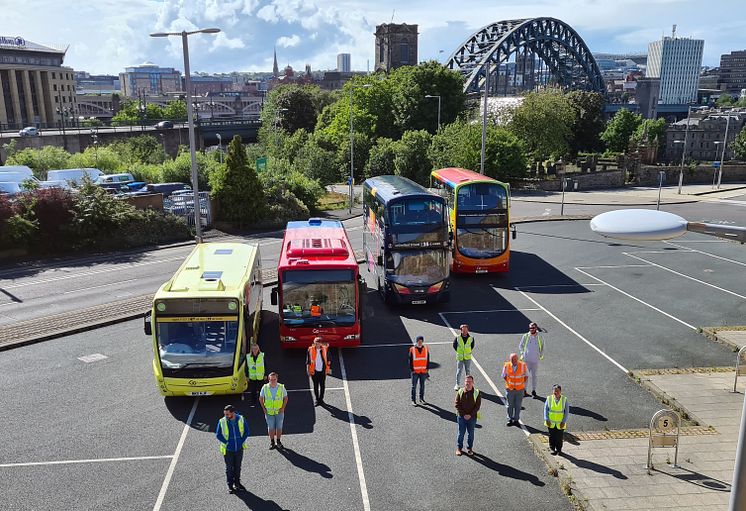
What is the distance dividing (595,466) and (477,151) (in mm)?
42155

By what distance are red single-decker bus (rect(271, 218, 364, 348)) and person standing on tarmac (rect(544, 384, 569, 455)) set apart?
272 inches

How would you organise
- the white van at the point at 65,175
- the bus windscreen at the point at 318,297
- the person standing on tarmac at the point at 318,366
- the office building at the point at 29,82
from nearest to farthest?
the person standing on tarmac at the point at 318,366
the bus windscreen at the point at 318,297
the white van at the point at 65,175
the office building at the point at 29,82

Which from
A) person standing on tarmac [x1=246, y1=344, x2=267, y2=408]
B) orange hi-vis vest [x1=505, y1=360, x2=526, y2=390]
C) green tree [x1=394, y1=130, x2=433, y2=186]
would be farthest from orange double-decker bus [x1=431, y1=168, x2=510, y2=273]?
green tree [x1=394, y1=130, x2=433, y2=186]

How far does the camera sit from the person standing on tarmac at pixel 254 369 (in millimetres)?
14297

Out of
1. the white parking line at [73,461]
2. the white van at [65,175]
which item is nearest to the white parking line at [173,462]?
the white parking line at [73,461]

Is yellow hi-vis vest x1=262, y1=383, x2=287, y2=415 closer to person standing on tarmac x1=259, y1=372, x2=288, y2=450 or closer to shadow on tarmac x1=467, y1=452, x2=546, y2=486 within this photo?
person standing on tarmac x1=259, y1=372, x2=288, y2=450

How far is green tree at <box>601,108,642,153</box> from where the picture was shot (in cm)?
9500

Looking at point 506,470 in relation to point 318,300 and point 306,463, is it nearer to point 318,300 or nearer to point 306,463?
point 306,463

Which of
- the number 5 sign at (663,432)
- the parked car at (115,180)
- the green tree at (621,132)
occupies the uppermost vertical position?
the green tree at (621,132)

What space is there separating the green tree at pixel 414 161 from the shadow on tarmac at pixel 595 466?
4787 centimetres

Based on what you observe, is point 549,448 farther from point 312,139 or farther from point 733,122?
point 733,122

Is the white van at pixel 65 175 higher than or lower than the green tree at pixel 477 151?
lower

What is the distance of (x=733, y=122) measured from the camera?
118 m

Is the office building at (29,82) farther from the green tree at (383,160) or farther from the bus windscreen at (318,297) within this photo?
the bus windscreen at (318,297)
